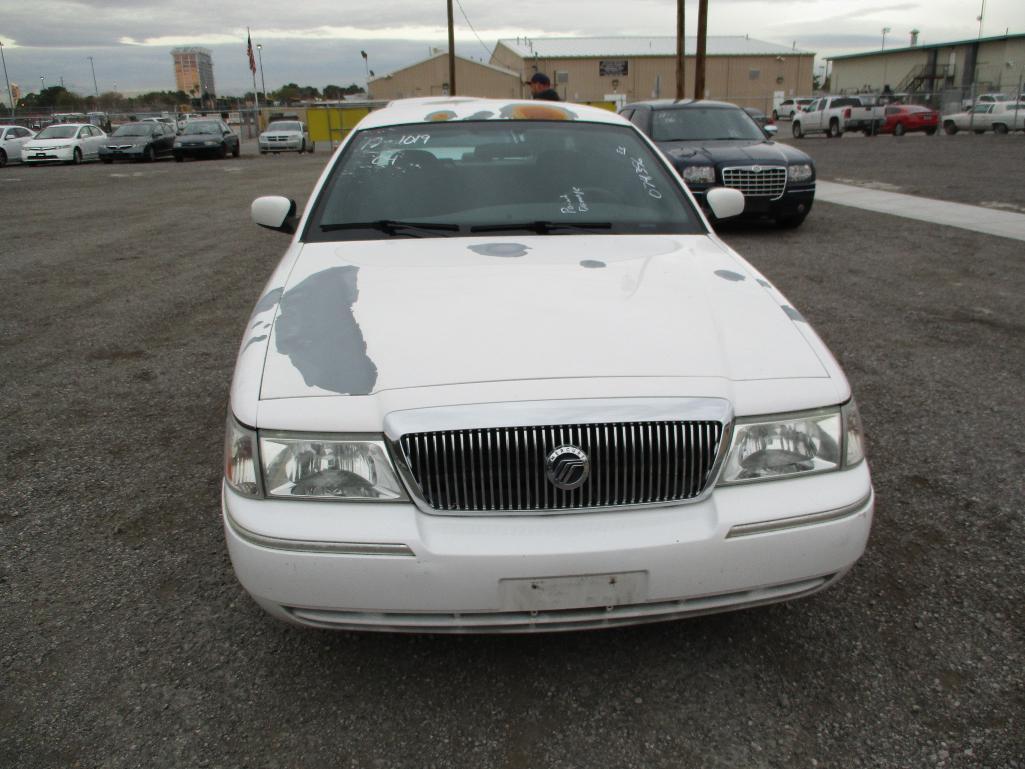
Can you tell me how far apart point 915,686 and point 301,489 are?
1765 mm

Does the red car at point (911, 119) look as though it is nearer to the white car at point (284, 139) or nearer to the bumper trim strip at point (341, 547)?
the white car at point (284, 139)

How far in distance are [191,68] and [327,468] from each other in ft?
503

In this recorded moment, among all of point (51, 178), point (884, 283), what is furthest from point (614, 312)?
point (51, 178)

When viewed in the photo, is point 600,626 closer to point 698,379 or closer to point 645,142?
point 698,379

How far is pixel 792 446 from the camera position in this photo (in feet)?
7.27

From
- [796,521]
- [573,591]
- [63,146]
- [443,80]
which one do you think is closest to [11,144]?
[63,146]

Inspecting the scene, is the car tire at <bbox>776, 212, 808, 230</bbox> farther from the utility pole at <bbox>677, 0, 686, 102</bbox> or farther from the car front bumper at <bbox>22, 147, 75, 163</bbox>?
the car front bumper at <bbox>22, 147, 75, 163</bbox>

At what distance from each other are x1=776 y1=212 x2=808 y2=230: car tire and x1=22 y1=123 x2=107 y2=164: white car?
24318 mm

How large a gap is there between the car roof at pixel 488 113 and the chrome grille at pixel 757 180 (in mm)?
5824

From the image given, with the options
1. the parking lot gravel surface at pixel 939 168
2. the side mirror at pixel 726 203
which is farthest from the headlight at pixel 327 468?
the parking lot gravel surface at pixel 939 168

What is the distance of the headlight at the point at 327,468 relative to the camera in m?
2.10

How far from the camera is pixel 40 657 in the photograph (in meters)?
2.52

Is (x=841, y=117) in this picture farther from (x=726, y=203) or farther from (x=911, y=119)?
(x=726, y=203)

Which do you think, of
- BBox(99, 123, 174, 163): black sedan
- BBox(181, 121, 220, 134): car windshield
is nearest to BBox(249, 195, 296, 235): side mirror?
BBox(99, 123, 174, 163): black sedan
